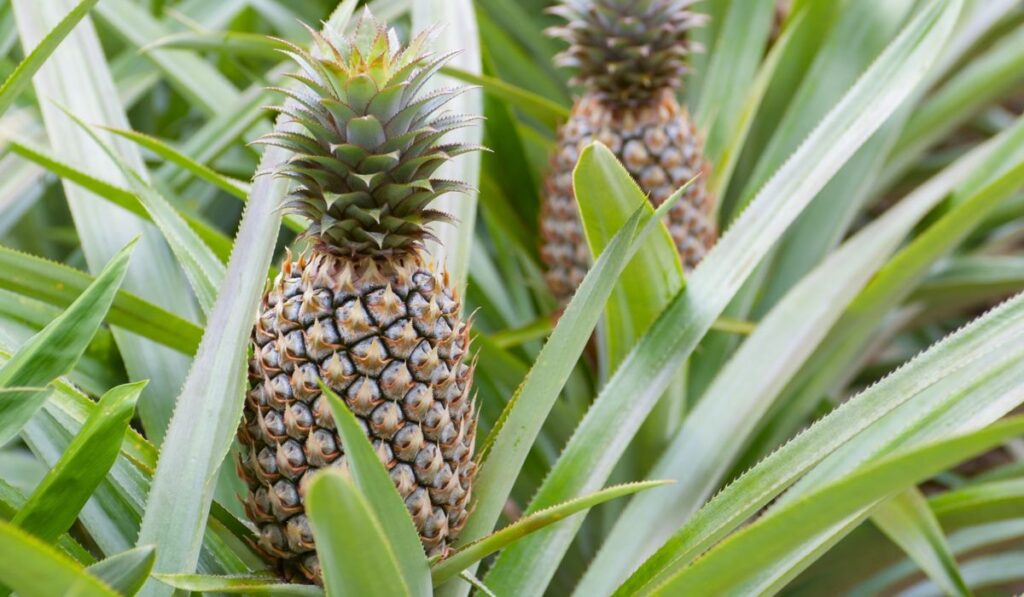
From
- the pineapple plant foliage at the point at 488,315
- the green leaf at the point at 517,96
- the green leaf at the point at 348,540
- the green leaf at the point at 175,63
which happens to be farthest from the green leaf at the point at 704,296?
the green leaf at the point at 175,63

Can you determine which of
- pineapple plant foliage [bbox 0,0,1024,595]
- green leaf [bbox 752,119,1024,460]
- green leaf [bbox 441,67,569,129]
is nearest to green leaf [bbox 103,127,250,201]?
pineapple plant foliage [bbox 0,0,1024,595]

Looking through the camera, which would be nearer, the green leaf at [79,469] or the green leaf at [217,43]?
the green leaf at [79,469]

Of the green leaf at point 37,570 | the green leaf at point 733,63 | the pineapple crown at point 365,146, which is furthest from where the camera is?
the green leaf at point 733,63

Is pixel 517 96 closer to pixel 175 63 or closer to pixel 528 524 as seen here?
pixel 175 63

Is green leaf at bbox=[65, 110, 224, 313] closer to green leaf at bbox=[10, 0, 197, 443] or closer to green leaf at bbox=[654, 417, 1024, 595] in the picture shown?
green leaf at bbox=[10, 0, 197, 443]

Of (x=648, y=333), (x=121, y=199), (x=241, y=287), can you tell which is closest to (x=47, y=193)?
(x=121, y=199)

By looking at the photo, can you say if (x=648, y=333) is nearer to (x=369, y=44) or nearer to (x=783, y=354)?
(x=783, y=354)

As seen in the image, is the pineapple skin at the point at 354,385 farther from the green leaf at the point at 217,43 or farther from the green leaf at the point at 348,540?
the green leaf at the point at 217,43
